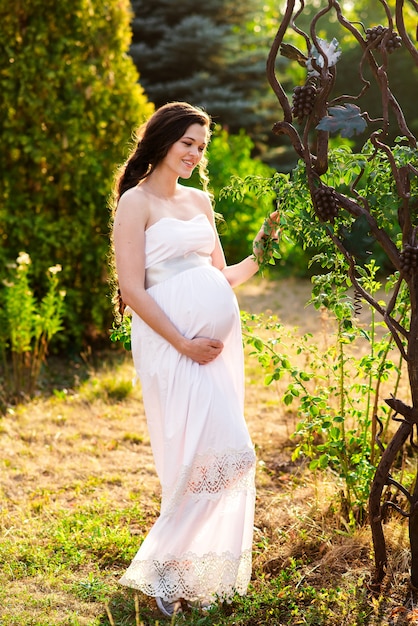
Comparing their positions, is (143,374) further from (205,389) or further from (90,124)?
(90,124)

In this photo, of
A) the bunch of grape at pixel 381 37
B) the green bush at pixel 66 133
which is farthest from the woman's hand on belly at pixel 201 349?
the green bush at pixel 66 133

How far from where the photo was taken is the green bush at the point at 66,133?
615 centimetres

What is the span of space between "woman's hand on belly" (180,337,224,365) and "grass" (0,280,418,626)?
2.86ft

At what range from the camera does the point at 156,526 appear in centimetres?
287

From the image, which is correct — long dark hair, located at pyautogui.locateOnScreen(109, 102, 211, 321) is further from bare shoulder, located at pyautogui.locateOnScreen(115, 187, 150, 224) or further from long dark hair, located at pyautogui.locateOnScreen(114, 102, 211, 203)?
bare shoulder, located at pyautogui.locateOnScreen(115, 187, 150, 224)

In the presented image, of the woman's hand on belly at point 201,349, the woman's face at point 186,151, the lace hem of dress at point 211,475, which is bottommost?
the lace hem of dress at point 211,475

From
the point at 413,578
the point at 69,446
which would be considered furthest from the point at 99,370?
the point at 413,578

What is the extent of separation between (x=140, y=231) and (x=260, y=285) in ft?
24.6

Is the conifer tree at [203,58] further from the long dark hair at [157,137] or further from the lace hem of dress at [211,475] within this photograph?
the lace hem of dress at [211,475]

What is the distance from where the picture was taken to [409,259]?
241 cm

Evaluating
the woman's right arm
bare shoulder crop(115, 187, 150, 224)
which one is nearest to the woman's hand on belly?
the woman's right arm

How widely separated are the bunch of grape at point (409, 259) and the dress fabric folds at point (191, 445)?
75 centimetres

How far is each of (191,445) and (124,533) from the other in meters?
1.02

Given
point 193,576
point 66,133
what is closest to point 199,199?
point 193,576
